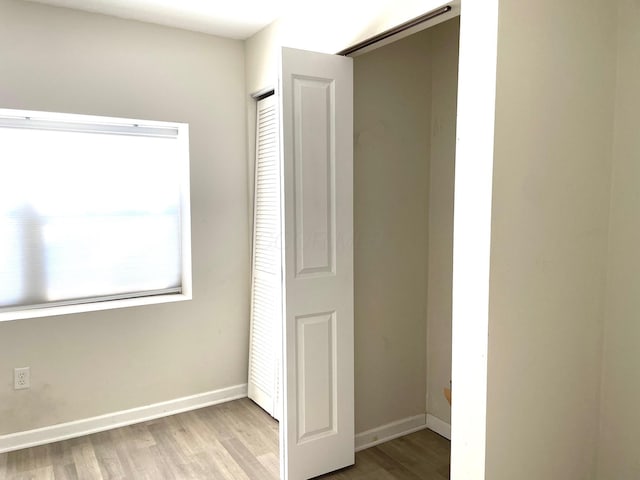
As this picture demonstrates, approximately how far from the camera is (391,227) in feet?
9.37

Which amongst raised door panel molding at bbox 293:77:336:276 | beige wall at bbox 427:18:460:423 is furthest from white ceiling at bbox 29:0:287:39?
beige wall at bbox 427:18:460:423

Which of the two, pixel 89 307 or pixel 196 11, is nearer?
pixel 196 11

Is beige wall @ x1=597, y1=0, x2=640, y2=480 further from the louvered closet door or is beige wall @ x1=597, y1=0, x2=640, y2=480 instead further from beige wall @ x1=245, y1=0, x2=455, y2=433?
the louvered closet door

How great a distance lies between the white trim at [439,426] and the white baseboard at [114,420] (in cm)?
132

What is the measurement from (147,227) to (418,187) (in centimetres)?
181

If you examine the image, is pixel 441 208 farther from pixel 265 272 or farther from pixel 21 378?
pixel 21 378

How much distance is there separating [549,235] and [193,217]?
2.33m

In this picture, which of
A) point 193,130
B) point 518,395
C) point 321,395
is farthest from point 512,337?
point 193,130

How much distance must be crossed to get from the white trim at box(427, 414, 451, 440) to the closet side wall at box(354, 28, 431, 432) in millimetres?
80

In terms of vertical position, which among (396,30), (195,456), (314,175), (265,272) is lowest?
(195,456)

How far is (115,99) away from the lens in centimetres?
296

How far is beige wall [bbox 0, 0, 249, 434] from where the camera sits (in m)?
2.76

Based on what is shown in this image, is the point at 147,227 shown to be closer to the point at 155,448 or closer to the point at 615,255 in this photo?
the point at 155,448

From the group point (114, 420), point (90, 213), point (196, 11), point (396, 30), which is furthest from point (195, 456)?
point (196, 11)
